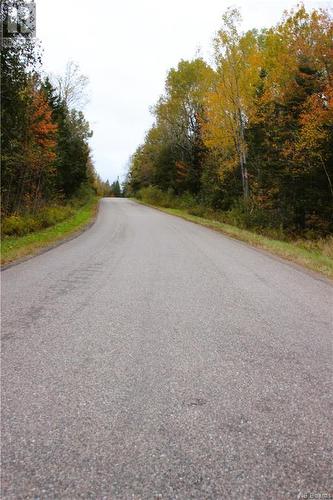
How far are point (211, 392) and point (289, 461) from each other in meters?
0.83

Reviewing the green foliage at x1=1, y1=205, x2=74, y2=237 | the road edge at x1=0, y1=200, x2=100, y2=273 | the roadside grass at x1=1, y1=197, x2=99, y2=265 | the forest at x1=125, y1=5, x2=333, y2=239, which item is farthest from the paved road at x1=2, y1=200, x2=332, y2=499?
the forest at x1=125, y1=5, x2=333, y2=239

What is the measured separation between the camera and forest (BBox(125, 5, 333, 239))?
16.4 metres

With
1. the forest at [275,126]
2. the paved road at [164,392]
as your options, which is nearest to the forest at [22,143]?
the paved road at [164,392]

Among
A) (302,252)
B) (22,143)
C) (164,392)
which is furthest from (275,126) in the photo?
(164,392)

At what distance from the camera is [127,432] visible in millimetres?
2232

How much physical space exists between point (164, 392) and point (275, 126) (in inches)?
721

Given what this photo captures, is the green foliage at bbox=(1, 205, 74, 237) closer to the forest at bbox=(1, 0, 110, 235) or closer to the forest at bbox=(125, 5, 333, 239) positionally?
the forest at bbox=(1, 0, 110, 235)

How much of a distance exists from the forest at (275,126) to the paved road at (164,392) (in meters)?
12.9

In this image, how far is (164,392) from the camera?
8.93 ft

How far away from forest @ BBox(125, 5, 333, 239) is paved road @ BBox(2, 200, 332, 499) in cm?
1290

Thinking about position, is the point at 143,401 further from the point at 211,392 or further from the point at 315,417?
the point at 315,417

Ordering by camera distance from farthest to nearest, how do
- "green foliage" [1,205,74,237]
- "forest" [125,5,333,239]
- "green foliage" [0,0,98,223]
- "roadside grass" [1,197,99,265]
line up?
"forest" [125,5,333,239] → "green foliage" [1,205,74,237] → "green foliage" [0,0,98,223] → "roadside grass" [1,197,99,265]

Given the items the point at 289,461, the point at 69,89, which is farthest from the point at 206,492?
the point at 69,89

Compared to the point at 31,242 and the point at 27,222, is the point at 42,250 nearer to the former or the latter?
the point at 31,242
